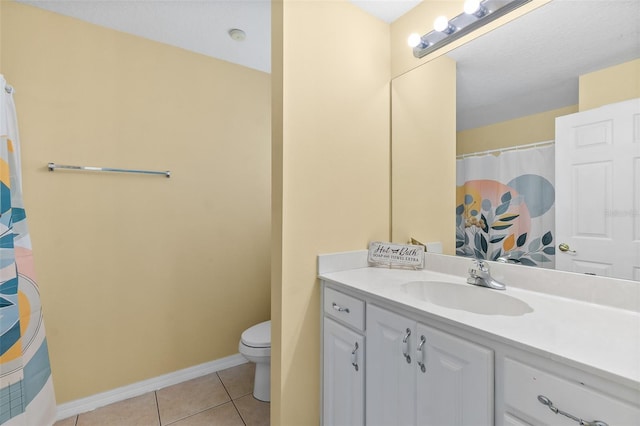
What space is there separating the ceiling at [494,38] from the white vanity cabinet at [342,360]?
3.53ft

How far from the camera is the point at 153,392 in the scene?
192 cm

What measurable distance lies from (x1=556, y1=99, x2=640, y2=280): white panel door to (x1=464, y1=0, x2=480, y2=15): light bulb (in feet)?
2.01

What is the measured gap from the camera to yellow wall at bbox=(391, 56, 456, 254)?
151 centimetres

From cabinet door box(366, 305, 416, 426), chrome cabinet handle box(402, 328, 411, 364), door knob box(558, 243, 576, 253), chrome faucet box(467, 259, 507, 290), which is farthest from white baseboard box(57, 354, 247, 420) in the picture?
door knob box(558, 243, 576, 253)

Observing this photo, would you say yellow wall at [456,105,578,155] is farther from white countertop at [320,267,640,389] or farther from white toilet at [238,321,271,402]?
white toilet at [238,321,271,402]

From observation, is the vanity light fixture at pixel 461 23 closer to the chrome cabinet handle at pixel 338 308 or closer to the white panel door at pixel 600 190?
the white panel door at pixel 600 190

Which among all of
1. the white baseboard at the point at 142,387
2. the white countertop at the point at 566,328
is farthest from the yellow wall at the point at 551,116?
the white baseboard at the point at 142,387

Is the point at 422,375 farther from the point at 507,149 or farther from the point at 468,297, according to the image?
the point at 507,149

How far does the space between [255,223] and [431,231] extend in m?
1.40

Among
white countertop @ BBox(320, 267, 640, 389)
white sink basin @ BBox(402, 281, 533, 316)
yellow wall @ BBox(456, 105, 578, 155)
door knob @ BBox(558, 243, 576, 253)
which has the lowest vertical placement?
white sink basin @ BBox(402, 281, 533, 316)

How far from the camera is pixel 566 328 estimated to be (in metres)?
0.80

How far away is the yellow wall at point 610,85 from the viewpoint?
940 millimetres

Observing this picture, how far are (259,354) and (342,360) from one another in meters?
0.68

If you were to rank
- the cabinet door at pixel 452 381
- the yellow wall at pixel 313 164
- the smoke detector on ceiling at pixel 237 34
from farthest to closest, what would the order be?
the smoke detector on ceiling at pixel 237 34 → the yellow wall at pixel 313 164 → the cabinet door at pixel 452 381
